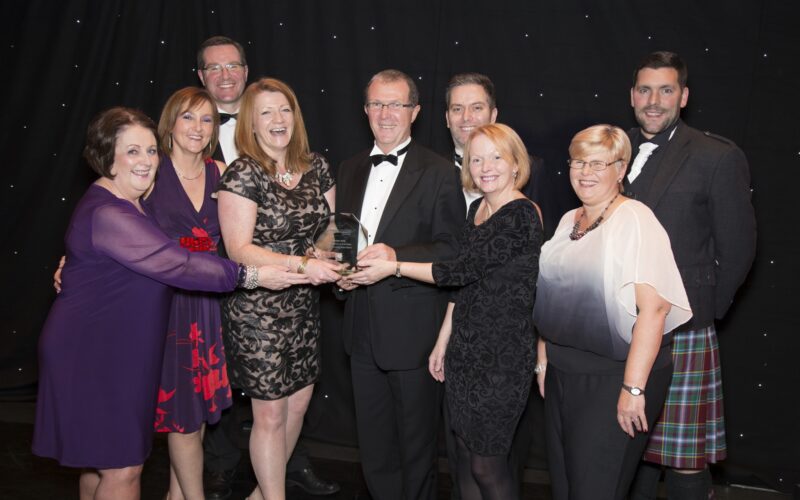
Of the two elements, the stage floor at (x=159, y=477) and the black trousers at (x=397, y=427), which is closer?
the black trousers at (x=397, y=427)

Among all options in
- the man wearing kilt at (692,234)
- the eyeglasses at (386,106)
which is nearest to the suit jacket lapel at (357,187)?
the eyeglasses at (386,106)

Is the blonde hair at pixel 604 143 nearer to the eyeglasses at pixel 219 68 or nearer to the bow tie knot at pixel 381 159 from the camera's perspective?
the bow tie knot at pixel 381 159

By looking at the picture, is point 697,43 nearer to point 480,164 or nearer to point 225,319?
point 480,164

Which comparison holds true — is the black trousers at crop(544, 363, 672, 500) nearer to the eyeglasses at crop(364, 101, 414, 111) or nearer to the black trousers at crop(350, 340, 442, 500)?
the black trousers at crop(350, 340, 442, 500)

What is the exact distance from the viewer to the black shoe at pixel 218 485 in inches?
136

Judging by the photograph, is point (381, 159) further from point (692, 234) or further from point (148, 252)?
point (692, 234)

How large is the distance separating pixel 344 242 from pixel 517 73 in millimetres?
1766

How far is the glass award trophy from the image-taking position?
108 inches

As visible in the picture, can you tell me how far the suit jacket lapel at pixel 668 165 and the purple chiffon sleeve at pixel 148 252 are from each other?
1703 millimetres

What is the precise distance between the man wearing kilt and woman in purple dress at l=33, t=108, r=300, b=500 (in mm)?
1924

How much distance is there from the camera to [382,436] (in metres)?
2.99

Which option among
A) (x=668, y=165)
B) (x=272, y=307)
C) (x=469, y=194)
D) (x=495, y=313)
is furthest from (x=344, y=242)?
(x=668, y=165)

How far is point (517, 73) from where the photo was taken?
3912 mm

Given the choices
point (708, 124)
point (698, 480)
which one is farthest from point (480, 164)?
point (708, 124)
